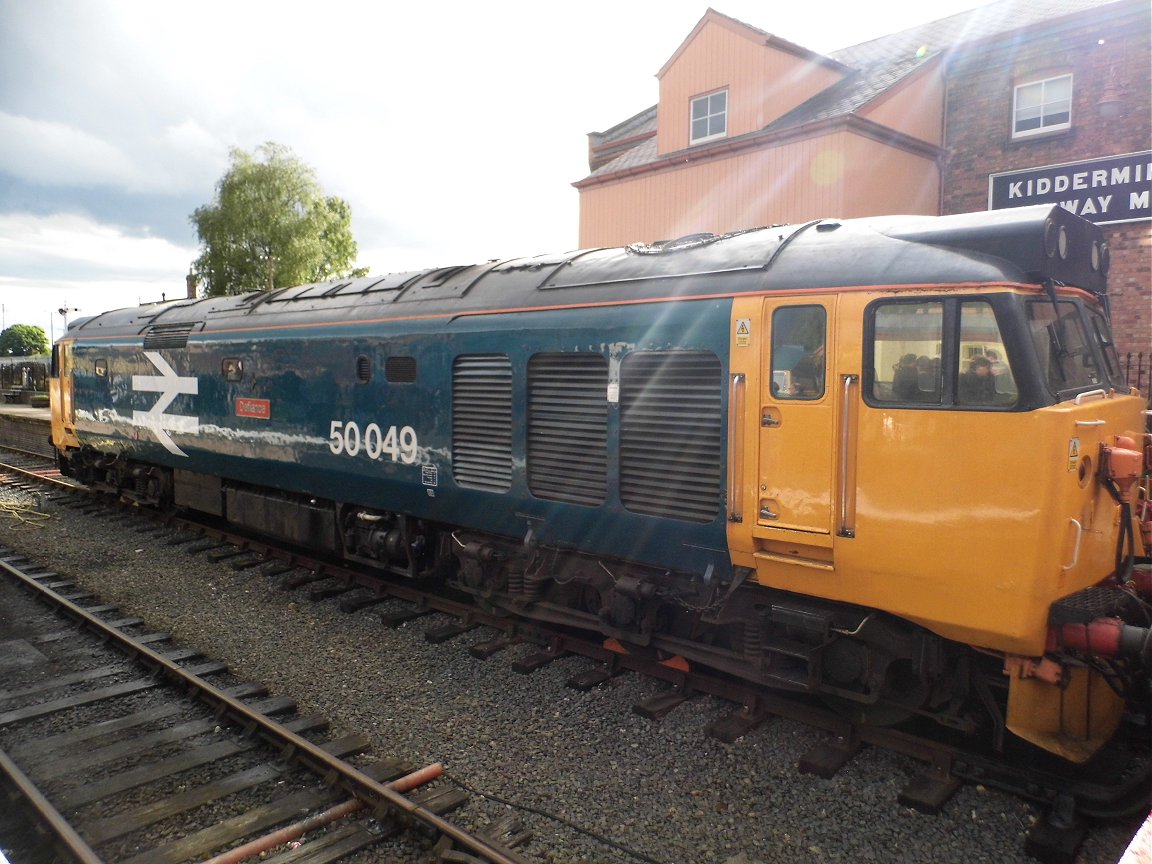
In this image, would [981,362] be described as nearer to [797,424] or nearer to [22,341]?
[797,424]

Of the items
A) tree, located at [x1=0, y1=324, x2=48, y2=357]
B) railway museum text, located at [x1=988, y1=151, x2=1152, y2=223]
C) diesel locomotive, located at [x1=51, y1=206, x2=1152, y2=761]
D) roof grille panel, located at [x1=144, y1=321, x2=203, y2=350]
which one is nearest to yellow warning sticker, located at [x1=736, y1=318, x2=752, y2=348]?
diesel locomotive, located at [x1=51, y1=206, x2=1152, y2=761]

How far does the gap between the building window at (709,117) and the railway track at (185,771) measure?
606 inches

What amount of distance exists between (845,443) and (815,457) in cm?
20

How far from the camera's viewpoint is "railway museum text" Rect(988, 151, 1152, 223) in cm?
1477

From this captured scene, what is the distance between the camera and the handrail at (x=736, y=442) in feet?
16.9

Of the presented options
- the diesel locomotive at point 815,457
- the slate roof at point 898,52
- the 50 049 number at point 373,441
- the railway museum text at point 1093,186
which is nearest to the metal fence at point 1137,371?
the railway museum text at point 1093,186

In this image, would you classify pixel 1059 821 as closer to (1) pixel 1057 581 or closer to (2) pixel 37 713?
(1) pixel 1057 581

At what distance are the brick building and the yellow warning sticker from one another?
11.7 m

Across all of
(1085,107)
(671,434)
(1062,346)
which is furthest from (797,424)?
(1085,107)

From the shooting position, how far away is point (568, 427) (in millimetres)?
6273

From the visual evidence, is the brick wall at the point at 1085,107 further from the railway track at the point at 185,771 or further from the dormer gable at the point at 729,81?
the railway track at the point at 185,771

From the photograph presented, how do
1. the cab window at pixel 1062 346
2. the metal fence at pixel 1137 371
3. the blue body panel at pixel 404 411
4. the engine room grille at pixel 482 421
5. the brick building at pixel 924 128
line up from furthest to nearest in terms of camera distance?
1. the brick building at pixel 924 128
2. the metal fence at pixel 1137 371
3. the engine room grille at pixel 482 421
4. the blue body panel at pixel 404 411
5. the cab window at pixel 1062 346

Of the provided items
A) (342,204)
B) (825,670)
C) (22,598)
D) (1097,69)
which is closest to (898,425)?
(825,670)

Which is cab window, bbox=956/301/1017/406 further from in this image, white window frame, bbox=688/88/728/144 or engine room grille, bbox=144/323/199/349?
white window frame, bbox=688/88/728/144
